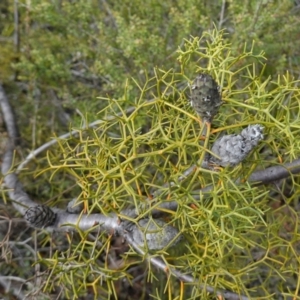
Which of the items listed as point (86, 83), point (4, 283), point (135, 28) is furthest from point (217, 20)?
point (4, 283)

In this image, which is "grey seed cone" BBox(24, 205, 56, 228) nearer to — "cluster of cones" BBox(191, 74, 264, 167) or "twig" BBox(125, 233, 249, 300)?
"twig" BBox(125, 233, 249, 300)

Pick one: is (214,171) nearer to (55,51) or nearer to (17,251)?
(17,251)

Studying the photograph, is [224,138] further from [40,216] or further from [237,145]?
[40,216]

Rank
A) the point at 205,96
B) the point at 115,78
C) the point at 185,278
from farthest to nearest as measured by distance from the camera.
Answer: the point at 115,78 → the point at 185,278 → the point at 205,96

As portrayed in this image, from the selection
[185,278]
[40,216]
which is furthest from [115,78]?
[185,278]

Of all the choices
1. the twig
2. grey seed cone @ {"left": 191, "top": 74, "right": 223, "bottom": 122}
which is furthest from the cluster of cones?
the twig

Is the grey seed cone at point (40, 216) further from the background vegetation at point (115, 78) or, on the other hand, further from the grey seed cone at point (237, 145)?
the grey seed cone at point (237, 145)
